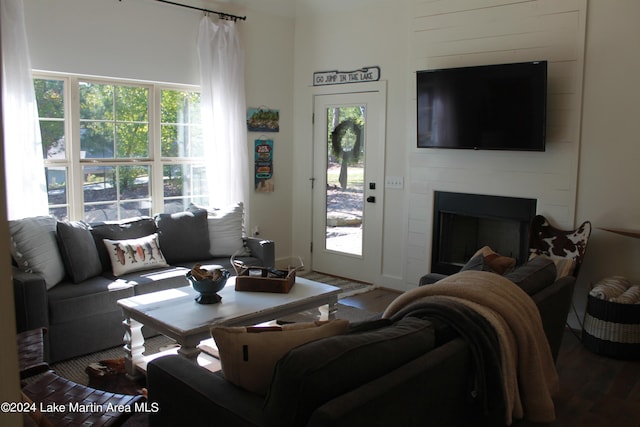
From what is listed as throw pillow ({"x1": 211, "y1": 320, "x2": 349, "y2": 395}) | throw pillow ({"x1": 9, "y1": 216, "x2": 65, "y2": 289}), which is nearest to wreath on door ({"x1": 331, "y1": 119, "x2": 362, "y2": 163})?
throw pillow ({"x1": 9, "y1": 216, "x2": 65, "y2": 289})

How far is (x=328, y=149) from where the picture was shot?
20.1ft

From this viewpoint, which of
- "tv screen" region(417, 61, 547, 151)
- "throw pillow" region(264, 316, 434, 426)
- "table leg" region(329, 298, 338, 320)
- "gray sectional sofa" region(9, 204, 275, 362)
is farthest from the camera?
"tv screen" region(417, 61, 547, 151)

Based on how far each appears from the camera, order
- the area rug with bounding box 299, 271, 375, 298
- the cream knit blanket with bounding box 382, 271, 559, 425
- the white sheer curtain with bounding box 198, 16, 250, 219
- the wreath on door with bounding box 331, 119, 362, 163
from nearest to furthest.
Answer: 1. the cream knit blanket with bounding box 382, 271, 559, 425
2. the white sheer curtain with bounding box 198, 16, 250, 219
3. the area rug with bounding box 299, 271, 375, 298
4. the wreath on door with bounding box 331, 119, 362, 163

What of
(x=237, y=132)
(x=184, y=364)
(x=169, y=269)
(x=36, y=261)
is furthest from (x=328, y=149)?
(x=184, y=364)

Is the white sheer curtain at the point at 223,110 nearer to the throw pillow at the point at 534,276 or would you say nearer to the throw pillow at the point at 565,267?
the throw pillow at the point at 565,267

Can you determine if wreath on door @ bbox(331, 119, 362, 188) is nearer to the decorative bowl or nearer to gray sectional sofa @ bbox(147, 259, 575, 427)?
the decorative bowl

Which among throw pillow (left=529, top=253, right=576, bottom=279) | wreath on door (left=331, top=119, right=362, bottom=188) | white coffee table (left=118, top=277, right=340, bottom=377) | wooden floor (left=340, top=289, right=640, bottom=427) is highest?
wreath on door (left=331, top=119, right=362, bottom=188)

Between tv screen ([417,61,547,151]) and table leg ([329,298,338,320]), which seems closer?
table leg ([329,298,338,320])

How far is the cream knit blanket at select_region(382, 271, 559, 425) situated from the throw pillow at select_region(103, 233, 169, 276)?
255 centimetres

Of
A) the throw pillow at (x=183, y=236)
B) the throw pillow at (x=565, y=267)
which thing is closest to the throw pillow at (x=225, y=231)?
the throw pillow at (x=183, y=236)

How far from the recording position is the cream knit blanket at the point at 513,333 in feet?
7.07

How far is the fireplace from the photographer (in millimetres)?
4719

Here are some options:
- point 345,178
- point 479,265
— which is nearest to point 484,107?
point 345,178

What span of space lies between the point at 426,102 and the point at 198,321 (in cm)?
296
